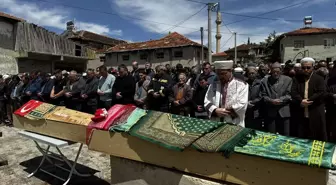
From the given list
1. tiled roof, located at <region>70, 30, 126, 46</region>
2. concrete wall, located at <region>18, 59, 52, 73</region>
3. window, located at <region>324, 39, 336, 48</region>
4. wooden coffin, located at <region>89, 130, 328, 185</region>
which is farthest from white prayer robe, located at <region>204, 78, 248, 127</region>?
window, located at <region>324, 39, 336, 48</region>

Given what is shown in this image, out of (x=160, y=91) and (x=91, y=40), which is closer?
(x=160, y=91)

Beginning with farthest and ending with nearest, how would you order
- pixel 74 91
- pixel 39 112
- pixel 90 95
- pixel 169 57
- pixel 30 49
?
pixel 169 57 → pixel 30 49 → pixel 74 91 → pixel 90 95 → pixel 39 112

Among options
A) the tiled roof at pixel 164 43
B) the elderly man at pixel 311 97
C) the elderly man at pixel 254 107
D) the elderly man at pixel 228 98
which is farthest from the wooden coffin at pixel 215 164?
the tiled roof at pixel 164 43

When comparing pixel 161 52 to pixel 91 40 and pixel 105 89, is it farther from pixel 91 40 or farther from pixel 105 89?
pixel 105 89

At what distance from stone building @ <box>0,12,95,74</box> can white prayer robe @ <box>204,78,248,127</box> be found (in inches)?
780

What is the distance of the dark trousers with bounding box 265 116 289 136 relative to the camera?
465cm

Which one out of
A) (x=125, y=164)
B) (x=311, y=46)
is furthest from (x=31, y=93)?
(x=311, y=46)

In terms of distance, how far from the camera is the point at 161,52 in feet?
88.7

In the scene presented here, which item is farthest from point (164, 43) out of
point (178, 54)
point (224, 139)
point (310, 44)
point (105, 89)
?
point (224, 139)

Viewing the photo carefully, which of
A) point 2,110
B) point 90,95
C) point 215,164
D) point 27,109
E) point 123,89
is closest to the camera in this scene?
point 215,164

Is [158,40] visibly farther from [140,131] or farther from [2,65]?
[140,131]

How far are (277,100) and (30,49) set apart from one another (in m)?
21.3

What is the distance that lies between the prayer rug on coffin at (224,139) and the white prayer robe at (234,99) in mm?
550

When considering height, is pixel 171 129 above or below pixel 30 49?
below
